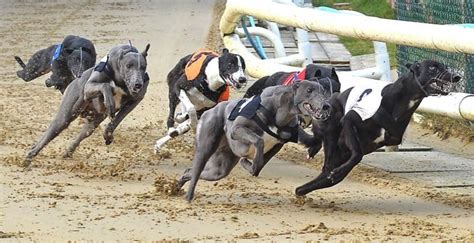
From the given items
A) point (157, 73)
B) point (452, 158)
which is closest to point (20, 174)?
point (452, 158)

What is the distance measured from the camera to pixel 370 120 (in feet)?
23.0

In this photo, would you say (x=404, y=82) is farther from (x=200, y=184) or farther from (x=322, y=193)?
(x=200, y=184)

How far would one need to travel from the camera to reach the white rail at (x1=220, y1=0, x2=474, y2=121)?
7.58 metres

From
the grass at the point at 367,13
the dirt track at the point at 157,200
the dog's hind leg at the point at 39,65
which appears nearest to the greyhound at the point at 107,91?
the dirt track at the point at 157,200

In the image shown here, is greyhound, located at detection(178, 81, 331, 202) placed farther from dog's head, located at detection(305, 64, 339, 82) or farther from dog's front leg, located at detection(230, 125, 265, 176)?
dog's head, located at detection(305, 64, 339, 82)

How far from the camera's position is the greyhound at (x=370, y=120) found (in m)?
6.90

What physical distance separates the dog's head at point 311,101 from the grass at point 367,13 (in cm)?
683

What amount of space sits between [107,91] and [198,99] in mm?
823

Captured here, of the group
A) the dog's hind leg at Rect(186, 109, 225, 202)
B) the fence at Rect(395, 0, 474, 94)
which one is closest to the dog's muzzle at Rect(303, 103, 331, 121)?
the dog's hind leg at Rect(186, 109, 225, 202)

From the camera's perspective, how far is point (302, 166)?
8.77m

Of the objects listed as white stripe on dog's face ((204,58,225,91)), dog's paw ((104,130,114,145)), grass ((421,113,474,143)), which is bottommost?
grass ((421,113,474,143))

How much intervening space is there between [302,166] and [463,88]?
178cm

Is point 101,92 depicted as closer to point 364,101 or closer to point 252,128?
point 252,128

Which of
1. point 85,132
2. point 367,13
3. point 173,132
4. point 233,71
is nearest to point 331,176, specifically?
point 233,71
